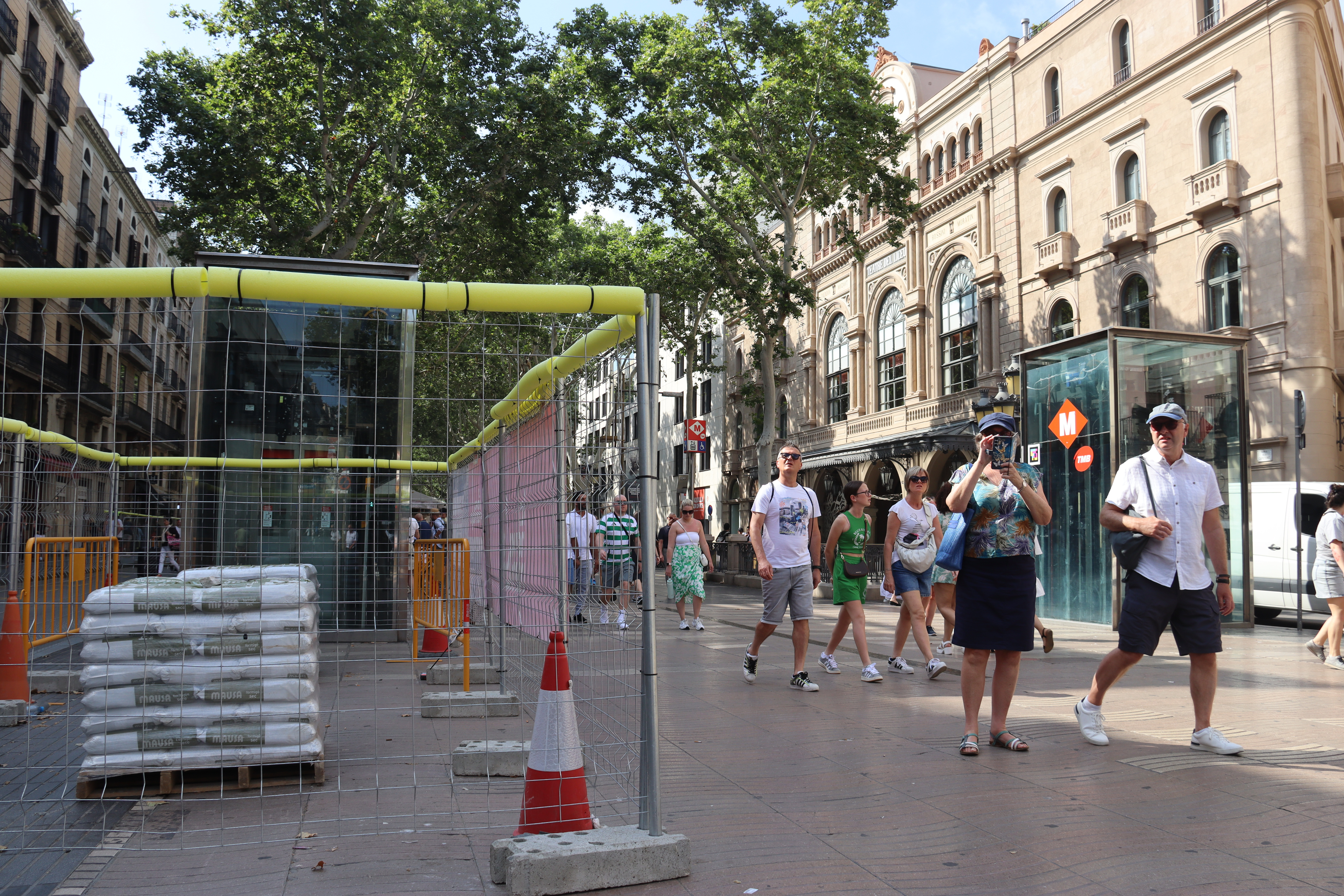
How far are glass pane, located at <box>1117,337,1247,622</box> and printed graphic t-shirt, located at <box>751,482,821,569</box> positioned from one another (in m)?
7.26

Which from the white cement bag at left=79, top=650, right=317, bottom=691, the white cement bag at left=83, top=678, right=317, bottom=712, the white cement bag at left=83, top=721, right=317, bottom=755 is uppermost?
the white cement bag at left=79, top=650, right=317, bottom=691

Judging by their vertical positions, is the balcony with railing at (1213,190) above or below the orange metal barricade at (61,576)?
above

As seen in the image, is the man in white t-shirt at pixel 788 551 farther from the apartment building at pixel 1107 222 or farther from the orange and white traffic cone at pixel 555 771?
the apartment building at pixel 1107 222

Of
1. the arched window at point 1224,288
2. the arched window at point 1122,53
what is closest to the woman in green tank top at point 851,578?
the arched window at point 1224,288

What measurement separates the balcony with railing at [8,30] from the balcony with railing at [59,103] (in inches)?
146

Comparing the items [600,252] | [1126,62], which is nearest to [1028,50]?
[1126,62]

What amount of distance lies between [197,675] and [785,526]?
189 inches

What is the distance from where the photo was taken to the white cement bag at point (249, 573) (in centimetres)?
481

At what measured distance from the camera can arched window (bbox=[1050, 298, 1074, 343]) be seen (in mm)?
26484

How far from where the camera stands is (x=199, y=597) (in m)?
4.69

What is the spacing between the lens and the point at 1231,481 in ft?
44.4

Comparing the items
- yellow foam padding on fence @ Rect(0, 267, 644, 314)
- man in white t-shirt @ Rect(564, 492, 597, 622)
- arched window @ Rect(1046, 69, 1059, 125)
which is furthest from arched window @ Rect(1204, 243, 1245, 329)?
yellow foam padding on fence @ Rect(0, 267, 644, 314)

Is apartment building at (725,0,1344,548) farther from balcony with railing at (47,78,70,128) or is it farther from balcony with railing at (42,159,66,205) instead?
balcony with railing at (47,78,70,128)

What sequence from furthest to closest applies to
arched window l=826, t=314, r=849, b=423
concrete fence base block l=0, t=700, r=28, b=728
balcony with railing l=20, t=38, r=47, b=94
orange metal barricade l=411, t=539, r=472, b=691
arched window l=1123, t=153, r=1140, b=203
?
arched window l=826, t=314, r=849, b=423 → balcony with railing l=20, t=38, r=47, b=94 → arched window l=1123, t=153, r=1140, b=203 → orange metal barricade l=411, t=539, r=472, b=691 → concrete fence base block l=0, t=700, r=28, b=728
